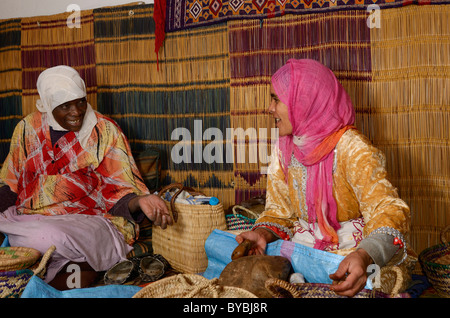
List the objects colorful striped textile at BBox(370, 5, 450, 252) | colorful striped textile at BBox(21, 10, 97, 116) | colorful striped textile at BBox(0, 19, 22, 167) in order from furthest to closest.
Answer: colorful striped textile at BBox(0, 19, 22, 167) → colorful striped textile at BBox(21, 10, 97, 116) → colorful striped textile at BBox(370, 5, 450, 252)

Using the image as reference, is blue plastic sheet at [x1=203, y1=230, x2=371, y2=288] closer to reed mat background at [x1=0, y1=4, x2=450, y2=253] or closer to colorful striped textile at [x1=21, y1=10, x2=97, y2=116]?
reed mat background at [x1=0, y1=4, x2=450, y2=253]

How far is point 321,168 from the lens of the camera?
218cm

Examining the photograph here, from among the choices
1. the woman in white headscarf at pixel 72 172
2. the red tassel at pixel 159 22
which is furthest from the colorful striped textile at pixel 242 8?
the woman in white headscarf at pixel 72 172

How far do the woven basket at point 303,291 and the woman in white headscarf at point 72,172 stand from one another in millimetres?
1420

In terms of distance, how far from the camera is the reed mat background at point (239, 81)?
3.00 meters

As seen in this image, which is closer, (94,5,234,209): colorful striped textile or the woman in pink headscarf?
the woman in pink headscarf

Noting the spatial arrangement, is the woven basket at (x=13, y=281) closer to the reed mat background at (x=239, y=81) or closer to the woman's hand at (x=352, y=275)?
the woman's hand at (x=352, y=275)

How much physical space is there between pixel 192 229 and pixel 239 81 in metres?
1.12

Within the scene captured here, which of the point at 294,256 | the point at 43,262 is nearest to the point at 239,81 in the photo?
the point at 294,256

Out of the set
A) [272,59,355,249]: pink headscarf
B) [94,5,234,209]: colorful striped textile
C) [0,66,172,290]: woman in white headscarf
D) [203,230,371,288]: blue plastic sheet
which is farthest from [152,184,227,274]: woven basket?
[272,59,355,249]: pink headscarf

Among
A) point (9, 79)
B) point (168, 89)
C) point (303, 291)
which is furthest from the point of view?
point (9, 79)

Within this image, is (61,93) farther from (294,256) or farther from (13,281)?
(294,256)

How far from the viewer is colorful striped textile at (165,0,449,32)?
3033 mm

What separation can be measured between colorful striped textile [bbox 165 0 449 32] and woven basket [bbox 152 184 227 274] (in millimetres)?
1264
